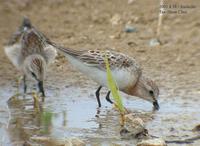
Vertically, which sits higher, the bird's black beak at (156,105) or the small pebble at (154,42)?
the small pebble at (154,42)

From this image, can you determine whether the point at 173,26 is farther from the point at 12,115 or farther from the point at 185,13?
the point at 12,115

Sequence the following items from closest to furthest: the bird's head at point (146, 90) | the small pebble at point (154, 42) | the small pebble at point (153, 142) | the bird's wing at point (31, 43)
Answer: the small pebble at point (153, 142) → the bird's head at point (146, 90) → the bird's wing at point (31, 43) → the small pebble at point (154, 42)

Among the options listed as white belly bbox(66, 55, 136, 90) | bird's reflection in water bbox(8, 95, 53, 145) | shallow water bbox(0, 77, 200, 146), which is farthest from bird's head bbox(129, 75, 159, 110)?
bird's reflection in water bbox(8, 95, 53, 145)

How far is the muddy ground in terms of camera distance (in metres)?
7.87

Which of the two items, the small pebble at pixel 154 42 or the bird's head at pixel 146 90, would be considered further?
the small pebble at pixel 154 42

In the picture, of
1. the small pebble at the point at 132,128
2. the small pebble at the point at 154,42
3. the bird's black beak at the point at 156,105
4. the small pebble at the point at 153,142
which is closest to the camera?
the small pebble at the point at 153,142

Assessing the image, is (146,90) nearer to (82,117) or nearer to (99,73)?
(99,73)

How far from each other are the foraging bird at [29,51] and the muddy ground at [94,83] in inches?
15.2

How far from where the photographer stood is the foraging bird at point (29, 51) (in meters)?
9.55

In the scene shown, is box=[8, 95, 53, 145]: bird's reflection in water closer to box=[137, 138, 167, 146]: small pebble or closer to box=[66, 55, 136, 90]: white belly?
box=[66, 55, 136, 90]: white belly

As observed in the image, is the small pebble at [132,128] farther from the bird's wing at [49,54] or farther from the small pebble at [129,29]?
the small pebble at [129,29]

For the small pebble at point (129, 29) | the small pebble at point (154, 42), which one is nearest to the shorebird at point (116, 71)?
the small pebble at point (154, 42)

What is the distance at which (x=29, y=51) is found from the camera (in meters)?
9.83

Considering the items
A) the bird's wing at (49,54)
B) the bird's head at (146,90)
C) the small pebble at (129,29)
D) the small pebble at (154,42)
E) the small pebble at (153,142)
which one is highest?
the small pebble at (129,29)
